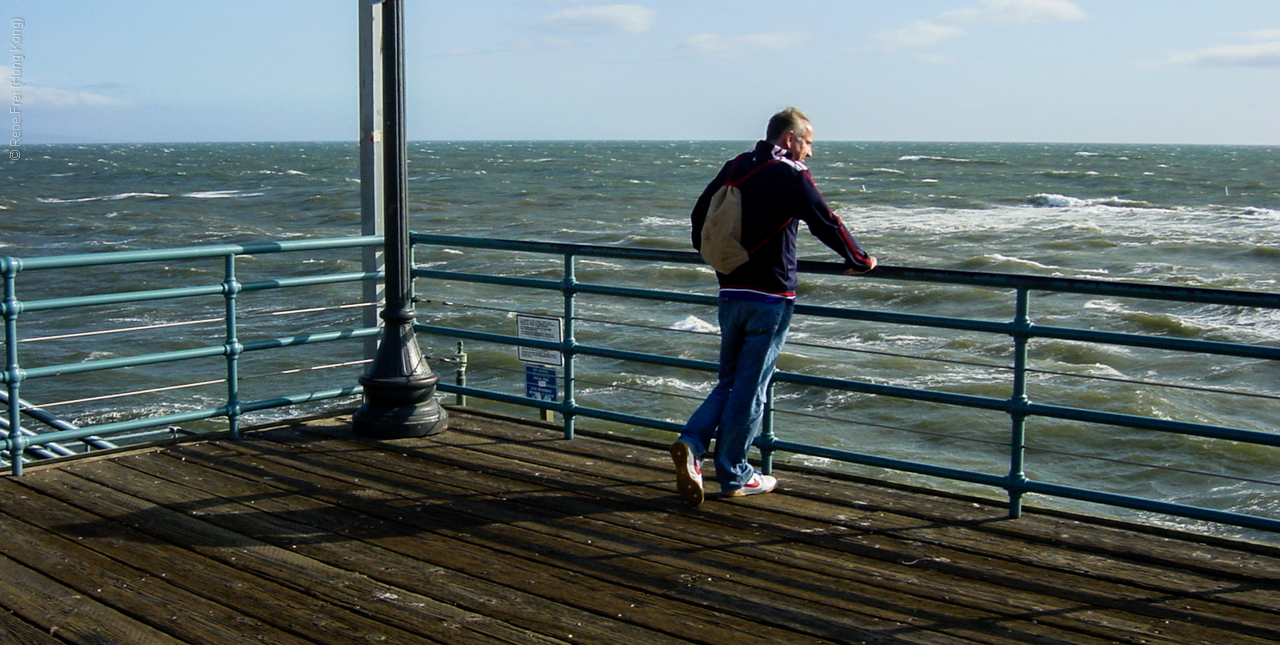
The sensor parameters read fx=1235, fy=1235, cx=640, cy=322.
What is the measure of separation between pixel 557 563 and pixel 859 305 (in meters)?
20.4

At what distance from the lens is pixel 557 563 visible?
445cm

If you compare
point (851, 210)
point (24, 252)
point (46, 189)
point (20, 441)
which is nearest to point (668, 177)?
point (851, 210)

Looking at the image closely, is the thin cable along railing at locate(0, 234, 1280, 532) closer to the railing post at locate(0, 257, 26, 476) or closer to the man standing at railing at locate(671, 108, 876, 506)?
the railing post at locate(0, 257, 26, 476)

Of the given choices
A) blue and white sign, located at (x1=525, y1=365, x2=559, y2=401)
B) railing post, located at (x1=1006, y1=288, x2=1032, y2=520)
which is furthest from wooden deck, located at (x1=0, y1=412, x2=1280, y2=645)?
blue and white sign, located at (x1=525, y1=365, x2=559, y2=401)

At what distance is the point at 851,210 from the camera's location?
50.8 meters

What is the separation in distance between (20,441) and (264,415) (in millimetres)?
8175

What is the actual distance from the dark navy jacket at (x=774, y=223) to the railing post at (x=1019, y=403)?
64 centimetres

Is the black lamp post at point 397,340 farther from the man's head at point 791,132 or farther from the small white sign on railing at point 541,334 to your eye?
the man's head at point 791,132

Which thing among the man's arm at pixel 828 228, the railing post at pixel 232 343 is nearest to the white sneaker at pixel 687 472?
the man's arm at pixel 828 228

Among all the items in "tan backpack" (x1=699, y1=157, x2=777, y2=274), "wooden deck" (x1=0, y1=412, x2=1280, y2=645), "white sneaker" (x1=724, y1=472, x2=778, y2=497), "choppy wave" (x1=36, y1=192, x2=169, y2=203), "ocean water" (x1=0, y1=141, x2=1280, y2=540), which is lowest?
"ocean water" (x1=0, y1=141, x2=1280, y2=540)

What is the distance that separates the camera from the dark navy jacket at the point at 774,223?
4.70 metres

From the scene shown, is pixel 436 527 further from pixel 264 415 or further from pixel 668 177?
pixel 668 177

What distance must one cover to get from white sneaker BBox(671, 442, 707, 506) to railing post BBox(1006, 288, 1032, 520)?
4.08 ft

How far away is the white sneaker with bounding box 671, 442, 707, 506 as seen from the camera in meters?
5.04
